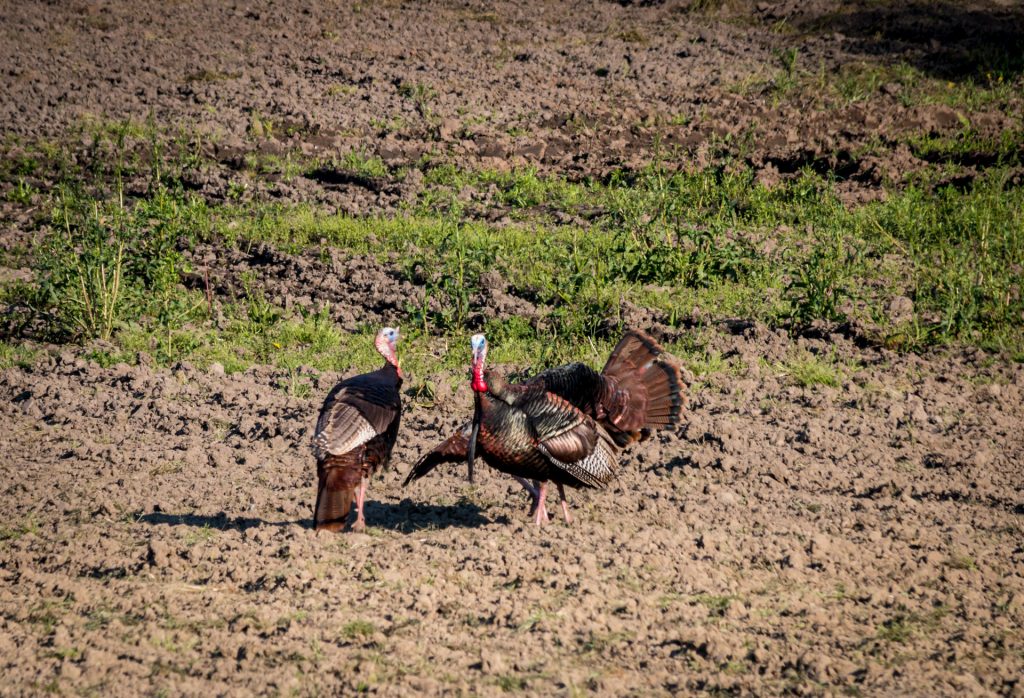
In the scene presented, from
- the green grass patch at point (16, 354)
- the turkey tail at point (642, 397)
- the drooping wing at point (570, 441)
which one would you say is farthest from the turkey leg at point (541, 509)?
the green grass patch at point (16, 354)

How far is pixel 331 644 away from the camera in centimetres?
454

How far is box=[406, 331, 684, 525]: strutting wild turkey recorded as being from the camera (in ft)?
18.8

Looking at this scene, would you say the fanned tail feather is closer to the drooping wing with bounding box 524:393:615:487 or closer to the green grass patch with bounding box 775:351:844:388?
the drooping wing with bounding box 524:393:615:487

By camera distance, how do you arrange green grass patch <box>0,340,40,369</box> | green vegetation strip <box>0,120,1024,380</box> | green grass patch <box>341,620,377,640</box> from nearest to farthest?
1. green grass patch <box>341,620,377,640</box>
2. green grass patch <box>0,340,40,369</box>
3. green vegetation strip <box>0,120,1024,380</box>

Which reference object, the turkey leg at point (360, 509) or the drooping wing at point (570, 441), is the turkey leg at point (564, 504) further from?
the turkey leg at point (360, 509)

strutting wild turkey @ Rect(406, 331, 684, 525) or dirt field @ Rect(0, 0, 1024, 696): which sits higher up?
strutting wild turkey @ Rect(406, 331, 684, 525)

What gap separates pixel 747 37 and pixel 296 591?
555 inches

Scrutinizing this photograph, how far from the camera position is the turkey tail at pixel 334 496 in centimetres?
527

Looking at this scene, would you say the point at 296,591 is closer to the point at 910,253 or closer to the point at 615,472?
the point at 615,472

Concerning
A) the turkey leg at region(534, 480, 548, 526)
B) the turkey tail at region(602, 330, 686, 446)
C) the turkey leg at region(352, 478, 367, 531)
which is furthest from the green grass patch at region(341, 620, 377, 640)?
the turkey tail at region(602, 330, 686, 446)

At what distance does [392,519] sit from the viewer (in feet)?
19.7

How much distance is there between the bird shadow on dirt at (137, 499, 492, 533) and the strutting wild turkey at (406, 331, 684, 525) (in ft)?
0.97

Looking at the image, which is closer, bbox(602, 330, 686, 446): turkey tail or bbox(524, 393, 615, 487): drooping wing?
bbox(524, 393, 615, 487): drooping wing

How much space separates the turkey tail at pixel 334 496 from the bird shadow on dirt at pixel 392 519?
16.3 inches
